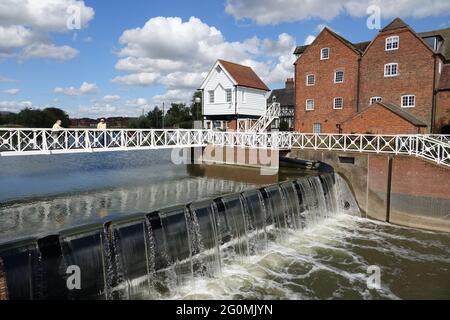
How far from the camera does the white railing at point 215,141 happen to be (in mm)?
17062

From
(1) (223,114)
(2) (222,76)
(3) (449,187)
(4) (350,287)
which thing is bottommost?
(4) (350,287)

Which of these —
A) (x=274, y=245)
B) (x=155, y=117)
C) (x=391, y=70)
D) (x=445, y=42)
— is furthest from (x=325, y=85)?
(x=155, y=117)

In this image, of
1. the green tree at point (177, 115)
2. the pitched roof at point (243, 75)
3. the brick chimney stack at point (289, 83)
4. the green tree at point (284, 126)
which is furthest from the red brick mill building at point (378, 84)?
the green tree at point (177, 115)

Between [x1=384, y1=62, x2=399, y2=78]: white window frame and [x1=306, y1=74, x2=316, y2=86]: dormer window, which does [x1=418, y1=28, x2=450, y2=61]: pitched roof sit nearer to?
[x1=384, y1=62, x2=399, y2=78]: white window frame

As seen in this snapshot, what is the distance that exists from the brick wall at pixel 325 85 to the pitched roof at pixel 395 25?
300 cm

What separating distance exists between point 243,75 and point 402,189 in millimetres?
20097

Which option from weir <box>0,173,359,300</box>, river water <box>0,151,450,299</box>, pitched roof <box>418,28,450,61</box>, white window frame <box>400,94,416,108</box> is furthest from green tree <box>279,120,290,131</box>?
weir <box>0,173,359,300</box>

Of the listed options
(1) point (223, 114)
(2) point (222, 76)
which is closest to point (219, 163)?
(1) point (223, 114)

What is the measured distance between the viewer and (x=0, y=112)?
97.4 m

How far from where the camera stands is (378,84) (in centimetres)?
2878

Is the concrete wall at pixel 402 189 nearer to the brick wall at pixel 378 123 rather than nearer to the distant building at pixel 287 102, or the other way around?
the brick wall at pixel 378 123
